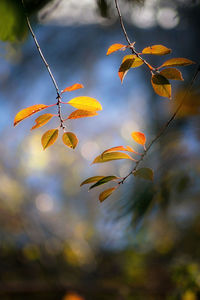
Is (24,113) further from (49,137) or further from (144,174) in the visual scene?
(144,174)

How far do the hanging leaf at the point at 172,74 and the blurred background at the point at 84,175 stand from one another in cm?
75

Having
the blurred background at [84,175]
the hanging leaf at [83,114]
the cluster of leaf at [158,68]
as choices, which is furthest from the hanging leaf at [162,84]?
the blurred background at [84,175]

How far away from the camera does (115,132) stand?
9.04 ft

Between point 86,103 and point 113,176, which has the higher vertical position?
point 86,103

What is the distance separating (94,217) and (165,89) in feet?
8.08

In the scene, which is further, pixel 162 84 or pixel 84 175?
pixel 84 175

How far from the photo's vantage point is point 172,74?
39cm

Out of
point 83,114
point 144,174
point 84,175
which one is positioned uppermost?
point 84,175

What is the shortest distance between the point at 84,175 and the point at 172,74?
2327 mm

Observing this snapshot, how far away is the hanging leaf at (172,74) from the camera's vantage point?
15.2 inches

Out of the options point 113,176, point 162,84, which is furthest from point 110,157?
point 162,84

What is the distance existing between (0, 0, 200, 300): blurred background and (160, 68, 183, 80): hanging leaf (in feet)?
2.48

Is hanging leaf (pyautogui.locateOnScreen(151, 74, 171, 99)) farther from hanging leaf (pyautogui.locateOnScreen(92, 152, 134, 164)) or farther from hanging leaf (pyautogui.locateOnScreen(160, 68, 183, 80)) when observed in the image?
hanging leaf (pyautogui.locateOnScreen(92, 152, 134, 164))

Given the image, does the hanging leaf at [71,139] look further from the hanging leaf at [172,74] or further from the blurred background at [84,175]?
the blurred background at [84,175]
